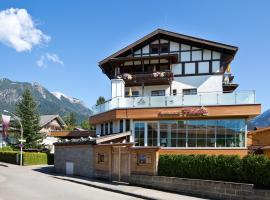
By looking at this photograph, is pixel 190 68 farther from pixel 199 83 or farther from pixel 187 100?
pixel 187 100

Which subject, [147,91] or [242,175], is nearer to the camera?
[242,175]

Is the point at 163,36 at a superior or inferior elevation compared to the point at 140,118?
superior

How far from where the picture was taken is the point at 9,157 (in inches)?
1797

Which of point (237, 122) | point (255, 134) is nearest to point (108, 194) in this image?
point (237, 122)

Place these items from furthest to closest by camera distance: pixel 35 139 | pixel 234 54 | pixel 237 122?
pixel 35 139 → pixel 234 54 → pixel 237 122

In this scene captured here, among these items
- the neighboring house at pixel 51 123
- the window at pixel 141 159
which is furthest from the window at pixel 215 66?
the neighboring house at pixel 51 123

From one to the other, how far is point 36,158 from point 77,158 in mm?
14480

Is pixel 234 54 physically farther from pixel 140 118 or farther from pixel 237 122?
pixel 140 118

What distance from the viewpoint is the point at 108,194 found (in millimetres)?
20484

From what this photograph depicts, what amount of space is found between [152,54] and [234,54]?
7.67m

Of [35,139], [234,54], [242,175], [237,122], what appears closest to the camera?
[242,175]

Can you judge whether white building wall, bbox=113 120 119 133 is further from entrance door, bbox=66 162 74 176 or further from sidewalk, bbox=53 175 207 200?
sidewalk, bbox=53 175 207 200

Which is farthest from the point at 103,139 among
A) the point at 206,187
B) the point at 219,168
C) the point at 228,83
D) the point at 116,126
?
the point at 228,83

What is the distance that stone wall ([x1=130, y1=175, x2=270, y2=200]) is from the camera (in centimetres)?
1777
